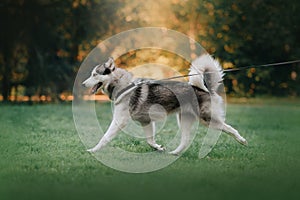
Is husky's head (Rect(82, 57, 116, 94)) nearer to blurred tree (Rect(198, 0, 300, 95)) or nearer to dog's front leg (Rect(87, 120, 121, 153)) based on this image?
dog's front leg (Rect(87, 120, 121, 153))

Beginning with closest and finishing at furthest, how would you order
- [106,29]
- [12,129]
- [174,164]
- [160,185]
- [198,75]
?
[160,185] → [174,164] → [198,75] → [12,129] → [106,29]

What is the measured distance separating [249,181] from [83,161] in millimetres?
1763

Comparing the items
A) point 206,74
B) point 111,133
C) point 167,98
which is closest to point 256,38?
point 206,74

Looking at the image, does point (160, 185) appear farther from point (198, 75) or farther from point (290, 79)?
point (290, 79)

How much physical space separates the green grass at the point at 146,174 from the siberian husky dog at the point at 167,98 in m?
0.36

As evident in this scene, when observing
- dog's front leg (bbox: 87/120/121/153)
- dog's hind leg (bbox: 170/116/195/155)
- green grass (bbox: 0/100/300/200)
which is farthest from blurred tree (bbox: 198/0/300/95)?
dog's front leg (bbox: 87/120/121/153)

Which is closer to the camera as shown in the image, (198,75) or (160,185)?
(160,185)

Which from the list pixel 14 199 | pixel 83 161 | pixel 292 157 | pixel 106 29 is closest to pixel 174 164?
pixel 83 161

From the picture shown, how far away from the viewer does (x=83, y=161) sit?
5.41 metres

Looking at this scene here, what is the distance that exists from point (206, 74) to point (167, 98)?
0.51 meters

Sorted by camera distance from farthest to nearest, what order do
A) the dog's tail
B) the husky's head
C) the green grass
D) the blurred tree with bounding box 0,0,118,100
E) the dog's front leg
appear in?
the blurred tree with bounding box 0,0,118,100, the husky's head, the dog's tail, the dog's front leg, the green grass

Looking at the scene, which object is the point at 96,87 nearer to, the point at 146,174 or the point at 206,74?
the point at 206,74

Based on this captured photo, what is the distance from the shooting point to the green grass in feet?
13.2

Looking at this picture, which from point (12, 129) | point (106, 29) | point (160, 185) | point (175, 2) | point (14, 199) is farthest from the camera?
point (175, 2)
